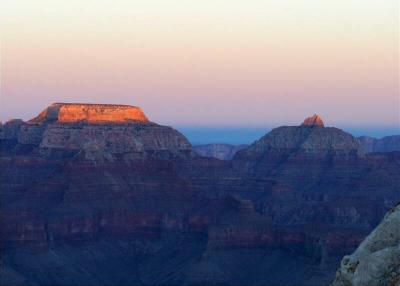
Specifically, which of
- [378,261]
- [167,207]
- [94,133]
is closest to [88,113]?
[94,133]

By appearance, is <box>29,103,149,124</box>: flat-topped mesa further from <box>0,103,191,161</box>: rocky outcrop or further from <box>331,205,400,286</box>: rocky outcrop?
<box>331,205,400,286</box>: rocky outcrop

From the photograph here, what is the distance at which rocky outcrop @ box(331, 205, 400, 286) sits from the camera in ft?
56.9

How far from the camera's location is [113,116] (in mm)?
168500

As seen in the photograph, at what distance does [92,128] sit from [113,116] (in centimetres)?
719

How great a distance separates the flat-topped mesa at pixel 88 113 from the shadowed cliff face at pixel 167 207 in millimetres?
1635

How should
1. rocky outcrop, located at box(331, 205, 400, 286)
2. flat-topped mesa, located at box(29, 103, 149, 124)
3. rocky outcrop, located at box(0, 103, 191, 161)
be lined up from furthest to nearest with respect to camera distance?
flat-topped mesa, located at box(29, 103, 149, 124)
rocky outcrop, located at box(0, 103, 191, 161)
rocky outcrop, located at box(331, 205, 400, 286)

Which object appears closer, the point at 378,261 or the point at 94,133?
the point at 378,261

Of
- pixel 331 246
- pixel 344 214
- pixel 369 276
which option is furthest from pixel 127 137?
pixel 369 276

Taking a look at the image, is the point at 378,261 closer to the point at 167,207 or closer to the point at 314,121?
the point at 167,207

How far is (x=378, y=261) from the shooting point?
1734 cm

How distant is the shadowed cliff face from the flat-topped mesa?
5.37ft

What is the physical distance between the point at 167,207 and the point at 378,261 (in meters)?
134

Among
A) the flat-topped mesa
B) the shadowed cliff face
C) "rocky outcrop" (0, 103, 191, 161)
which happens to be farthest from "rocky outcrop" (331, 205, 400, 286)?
the flat-topped mesa

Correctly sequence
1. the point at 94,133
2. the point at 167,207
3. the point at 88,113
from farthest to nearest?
1. the point at 88,113
2. the point at 94,133
3. the point at 167,207
